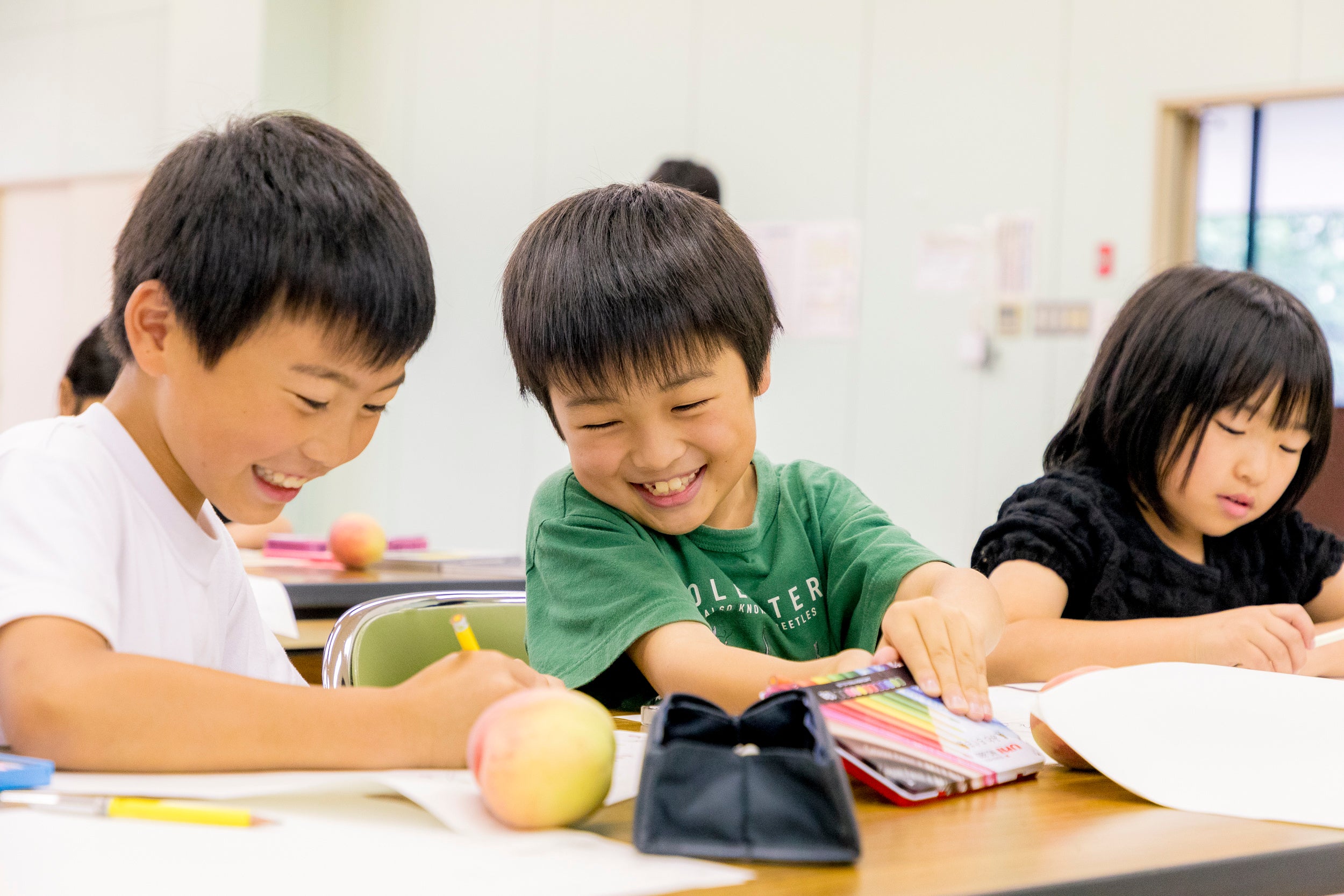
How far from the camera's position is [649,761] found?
1.66 ft

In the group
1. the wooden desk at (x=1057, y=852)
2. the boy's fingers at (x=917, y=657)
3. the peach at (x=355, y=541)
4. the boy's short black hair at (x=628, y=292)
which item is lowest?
the peach at (x=355, y=541)

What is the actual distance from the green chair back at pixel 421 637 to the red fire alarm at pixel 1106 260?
117 inches

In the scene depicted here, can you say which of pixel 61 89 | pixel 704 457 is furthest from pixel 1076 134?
pixel 61 89

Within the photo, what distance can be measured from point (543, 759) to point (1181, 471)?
1.06m

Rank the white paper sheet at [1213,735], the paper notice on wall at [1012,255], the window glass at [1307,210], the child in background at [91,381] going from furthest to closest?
1. the window glass at [1307,210]
2. the paper notice on wall at [1012,255]
3. the child in background at [91,381]
4. the white paper sheet at [1213,735]

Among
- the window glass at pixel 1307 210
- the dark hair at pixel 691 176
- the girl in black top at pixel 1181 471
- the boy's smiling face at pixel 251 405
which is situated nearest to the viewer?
the boy's smiling face at pixel 251 405

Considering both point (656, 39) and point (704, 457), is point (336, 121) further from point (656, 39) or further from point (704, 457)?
point (704, 457)

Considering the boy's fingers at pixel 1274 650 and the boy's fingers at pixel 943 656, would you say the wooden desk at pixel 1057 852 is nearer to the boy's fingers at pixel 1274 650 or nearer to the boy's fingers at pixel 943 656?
the boy's fingers at pixel 943 656

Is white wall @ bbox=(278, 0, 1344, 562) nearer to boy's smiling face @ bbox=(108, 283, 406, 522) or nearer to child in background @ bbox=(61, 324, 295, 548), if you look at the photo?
child in background @ bbox=(61, 324, 295, 548)

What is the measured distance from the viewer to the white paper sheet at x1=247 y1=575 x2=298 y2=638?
148 centimetres

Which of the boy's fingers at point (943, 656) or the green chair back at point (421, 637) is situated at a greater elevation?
the boy's fingers at point (943, 656)

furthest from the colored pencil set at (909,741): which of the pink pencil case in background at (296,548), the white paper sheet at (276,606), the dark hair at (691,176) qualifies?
the dark hair at (691,176)

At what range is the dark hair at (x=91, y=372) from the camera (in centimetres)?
226

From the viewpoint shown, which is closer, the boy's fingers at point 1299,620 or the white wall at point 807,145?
the boy's fingers at point 1299,620
